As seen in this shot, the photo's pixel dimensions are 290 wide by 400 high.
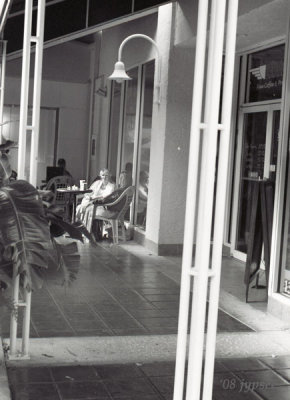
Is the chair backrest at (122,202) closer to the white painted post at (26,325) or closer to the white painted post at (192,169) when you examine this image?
the white painted post at (26,325)

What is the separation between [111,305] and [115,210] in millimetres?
4671

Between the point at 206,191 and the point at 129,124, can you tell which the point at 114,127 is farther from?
the point at 206,191

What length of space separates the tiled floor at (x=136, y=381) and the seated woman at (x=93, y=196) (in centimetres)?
682

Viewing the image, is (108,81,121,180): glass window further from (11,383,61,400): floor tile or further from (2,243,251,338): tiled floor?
(11,383,61,400): floor tile

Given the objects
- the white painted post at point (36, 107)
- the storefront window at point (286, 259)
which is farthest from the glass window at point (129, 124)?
the white painted post at point (36, 107)

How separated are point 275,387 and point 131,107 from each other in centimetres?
903

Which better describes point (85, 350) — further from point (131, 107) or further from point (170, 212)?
point (131, 107)

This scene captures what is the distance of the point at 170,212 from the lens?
10234 mm

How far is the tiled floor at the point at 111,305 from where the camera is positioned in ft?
19.4

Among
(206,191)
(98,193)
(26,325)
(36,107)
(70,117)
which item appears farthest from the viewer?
(70,117)

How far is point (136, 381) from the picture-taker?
4.57 meters

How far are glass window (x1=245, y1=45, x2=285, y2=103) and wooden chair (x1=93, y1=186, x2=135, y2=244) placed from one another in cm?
267

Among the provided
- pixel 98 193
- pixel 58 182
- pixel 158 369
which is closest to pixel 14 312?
pixel 158 369

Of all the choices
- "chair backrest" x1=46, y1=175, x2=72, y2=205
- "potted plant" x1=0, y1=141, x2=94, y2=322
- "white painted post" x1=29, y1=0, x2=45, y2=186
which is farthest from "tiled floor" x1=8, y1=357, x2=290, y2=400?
"chair backrest" x1=46, y1=175, x2=72, y2=205
